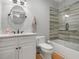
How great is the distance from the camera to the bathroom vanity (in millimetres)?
2104

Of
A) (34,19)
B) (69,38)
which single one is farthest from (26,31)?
(69,38)

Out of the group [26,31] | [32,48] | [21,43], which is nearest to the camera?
[21,43]

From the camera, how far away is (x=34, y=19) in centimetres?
318

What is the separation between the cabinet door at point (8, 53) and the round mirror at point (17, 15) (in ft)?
3.34

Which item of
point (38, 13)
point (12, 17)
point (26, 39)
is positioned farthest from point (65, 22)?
point (12, 17)

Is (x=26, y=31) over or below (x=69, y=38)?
over

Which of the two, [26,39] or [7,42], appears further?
[26,39]

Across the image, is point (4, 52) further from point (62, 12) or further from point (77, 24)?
point (62, 12)

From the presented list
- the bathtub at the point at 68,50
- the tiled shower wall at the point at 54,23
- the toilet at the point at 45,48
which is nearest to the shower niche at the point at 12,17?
the toilet at the point at 45,48

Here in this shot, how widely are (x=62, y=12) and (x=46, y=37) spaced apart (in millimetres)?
1255

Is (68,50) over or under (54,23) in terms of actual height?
under

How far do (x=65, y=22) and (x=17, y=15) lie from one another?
1888mm

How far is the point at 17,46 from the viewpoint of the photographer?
7.59ft

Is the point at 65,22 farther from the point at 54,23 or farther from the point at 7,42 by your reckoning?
the point at 7,42
